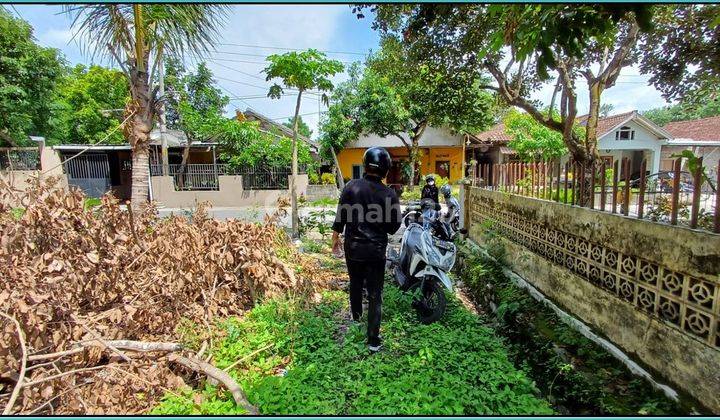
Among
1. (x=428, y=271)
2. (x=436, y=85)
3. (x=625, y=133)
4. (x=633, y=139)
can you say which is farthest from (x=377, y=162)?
(x=633, y=139)

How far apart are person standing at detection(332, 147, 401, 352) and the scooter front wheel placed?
2.46 ft

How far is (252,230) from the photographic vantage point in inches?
168

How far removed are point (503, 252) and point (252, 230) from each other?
3813 mm

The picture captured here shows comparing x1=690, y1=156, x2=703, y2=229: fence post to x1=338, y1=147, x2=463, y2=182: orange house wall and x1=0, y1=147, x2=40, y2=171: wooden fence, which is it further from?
x1=0, y1=147, x2=40, y2=171: wooden fence

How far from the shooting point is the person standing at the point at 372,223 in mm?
3322

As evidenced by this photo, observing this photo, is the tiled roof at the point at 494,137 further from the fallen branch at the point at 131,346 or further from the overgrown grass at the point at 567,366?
the fallen branch at the point at 131,346

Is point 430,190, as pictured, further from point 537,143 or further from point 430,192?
point 537,143

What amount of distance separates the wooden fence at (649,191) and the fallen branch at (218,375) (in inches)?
131

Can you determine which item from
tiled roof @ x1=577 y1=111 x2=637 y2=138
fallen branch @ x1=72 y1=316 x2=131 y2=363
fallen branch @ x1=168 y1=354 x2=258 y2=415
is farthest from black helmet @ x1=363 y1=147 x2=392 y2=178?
tiled roof @ x1=577 y1=111 x2=637 y2=138

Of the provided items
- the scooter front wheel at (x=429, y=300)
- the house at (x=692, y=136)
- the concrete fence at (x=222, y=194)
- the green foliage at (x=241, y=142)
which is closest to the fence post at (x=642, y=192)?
the scooter front wheel at (x=429, y=300)

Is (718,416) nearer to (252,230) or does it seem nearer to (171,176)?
(252,230)

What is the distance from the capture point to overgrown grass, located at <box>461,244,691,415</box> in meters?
2.33

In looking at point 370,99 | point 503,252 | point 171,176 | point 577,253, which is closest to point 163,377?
point 577,253

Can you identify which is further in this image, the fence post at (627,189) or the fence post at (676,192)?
the fence post at (627,189)
